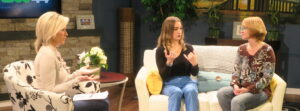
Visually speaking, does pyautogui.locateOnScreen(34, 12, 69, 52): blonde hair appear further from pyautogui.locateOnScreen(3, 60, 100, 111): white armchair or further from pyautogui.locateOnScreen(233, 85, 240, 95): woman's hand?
pyautogui.locateOnScreen(233, 85, 240, 95): woman's hand

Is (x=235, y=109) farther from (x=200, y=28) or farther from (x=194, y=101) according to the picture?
(x=200, y=28)

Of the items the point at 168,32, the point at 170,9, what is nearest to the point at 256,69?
the point at 168,32

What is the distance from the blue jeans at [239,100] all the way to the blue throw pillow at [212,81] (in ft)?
1.12

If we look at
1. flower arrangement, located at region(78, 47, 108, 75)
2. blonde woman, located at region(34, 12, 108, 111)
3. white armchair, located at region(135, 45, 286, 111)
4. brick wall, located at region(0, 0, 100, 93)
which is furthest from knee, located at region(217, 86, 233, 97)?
brick wall, located at region(0, 0, 100, 93)

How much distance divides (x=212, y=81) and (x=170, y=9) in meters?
2.13

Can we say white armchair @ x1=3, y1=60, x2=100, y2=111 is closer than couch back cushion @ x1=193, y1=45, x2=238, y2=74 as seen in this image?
Yes

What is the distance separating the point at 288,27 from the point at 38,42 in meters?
3.84

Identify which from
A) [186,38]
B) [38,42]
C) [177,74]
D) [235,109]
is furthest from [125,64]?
[38,42]

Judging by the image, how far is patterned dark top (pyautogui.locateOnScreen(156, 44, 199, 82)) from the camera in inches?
156

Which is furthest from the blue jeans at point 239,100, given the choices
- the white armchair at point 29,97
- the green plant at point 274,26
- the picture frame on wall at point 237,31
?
the picture frame on wall at point 237,31

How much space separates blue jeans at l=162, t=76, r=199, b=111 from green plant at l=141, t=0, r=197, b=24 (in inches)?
80.5

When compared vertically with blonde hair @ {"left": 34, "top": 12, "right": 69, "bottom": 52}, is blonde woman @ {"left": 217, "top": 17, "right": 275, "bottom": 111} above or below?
below

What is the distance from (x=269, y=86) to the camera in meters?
3.79

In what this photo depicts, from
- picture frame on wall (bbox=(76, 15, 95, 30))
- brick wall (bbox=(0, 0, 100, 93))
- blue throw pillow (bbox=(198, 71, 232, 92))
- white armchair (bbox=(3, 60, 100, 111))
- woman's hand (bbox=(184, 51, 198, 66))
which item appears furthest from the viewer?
picture frame on wall (bbox=(76, 15, 95, 30))
